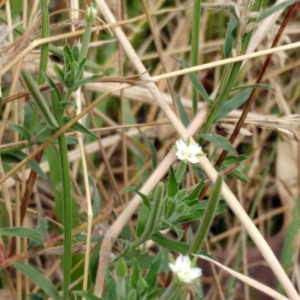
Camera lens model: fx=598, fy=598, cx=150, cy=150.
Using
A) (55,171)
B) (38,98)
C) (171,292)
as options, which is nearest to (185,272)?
(171,292)

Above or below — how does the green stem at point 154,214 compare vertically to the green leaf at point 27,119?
below

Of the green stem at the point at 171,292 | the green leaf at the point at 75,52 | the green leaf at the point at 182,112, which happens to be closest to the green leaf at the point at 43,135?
the green leaf at the point at 75,52

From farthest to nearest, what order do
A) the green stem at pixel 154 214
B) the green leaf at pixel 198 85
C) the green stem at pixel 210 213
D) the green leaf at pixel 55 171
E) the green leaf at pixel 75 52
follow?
the green leaf at pixel 55 171
the green leaf at pixel 198 85
the green leaf at pixel 75 52
the green stem at pixel 154 214
the green stem at pixel 210 213

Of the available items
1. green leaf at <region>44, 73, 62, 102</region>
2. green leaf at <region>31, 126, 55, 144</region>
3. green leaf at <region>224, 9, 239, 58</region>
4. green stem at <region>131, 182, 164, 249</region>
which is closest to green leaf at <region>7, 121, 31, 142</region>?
green leaf at <region>31, 126, 55, 144</region>

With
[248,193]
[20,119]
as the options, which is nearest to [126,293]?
[20,119]

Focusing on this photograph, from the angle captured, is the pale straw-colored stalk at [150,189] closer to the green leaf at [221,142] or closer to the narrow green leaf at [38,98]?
the green leaf at [221,142]

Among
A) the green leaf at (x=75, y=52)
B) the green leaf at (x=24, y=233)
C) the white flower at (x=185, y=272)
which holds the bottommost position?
the white flower at (x=185, y=272)

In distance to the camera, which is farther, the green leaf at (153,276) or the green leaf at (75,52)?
the green leaf at (75,52)
